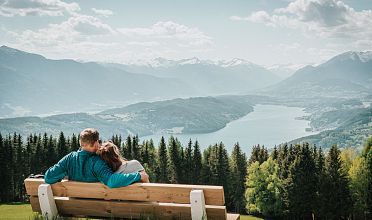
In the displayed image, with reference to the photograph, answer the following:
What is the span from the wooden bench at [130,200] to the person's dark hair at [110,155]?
1.69 ft

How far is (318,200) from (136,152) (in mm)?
35861

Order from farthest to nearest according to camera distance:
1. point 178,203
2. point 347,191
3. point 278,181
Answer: point 278,181 → point 347,191 → point 178,203

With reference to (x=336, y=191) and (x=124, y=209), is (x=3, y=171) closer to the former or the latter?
(x=336, y=191)

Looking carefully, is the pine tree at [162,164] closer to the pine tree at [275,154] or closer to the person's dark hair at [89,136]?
the pine tree at [275,154]

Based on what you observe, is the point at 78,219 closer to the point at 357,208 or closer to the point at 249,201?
the point at 357,208

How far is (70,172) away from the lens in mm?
7715

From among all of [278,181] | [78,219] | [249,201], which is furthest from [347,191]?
[78,219]

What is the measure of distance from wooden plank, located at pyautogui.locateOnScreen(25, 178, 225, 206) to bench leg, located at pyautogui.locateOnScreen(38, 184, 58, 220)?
0.16m

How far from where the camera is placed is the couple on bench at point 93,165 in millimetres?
7305

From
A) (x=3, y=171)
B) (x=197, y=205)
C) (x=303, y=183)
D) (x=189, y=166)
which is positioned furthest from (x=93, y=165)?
(x=3, y=171)

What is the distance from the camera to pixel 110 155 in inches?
293

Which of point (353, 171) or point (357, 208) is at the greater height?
point (353, 171)

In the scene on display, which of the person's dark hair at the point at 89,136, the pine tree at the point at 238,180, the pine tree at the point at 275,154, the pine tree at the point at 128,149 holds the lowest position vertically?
the pine tree at the point at 238,180

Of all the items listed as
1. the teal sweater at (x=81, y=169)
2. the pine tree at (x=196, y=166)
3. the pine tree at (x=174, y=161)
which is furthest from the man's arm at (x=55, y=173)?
the pine tree at (x=174, y=161)
